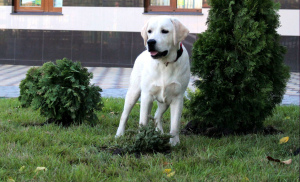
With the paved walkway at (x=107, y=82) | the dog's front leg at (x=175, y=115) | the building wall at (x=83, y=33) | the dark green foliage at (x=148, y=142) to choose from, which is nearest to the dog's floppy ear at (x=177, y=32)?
the dog's front leg at (x=175, y=115)

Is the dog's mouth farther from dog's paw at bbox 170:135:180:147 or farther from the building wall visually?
the building wall

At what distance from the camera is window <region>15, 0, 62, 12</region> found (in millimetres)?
14734

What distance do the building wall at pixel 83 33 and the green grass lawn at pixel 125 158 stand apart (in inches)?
354

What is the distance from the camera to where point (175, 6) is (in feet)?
47.0

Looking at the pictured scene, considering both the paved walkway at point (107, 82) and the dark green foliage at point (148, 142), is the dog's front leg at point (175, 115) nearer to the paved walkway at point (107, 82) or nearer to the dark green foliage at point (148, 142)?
the dark green foliage at point (148, 142)

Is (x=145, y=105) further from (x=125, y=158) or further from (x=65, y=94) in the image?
(x=65, y=94)

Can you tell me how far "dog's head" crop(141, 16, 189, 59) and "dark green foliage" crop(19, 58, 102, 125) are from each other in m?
1.48

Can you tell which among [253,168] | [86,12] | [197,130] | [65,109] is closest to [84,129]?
[65,109]

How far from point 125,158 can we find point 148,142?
0.33 meters

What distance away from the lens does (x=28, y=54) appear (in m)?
14.6

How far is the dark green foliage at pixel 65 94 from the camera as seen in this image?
5.20 m

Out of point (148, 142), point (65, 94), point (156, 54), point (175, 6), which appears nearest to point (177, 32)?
point (156, 54)

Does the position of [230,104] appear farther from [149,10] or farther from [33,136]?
[149,10]

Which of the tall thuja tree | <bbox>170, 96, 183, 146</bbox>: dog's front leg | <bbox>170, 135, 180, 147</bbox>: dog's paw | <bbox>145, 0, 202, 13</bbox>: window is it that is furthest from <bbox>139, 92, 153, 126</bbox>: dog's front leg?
<bbox>145, 0, 202, 13</bbox>: window
